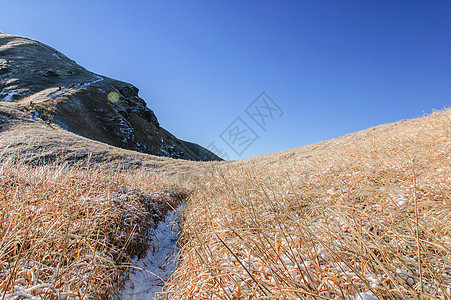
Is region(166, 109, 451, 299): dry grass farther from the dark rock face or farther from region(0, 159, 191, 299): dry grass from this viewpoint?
the dark rock face

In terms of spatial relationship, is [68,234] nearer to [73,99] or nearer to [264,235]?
[264,235]

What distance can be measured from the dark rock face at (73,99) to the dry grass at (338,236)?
37850 mm

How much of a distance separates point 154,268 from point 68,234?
91.9 inches

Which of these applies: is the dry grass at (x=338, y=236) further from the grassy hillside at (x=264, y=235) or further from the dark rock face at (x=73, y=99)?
the dark rock face at (x=73, y=99)

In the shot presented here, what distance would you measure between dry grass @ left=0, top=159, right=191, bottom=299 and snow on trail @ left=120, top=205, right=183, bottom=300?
0.80ft

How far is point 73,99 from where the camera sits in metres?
42.7

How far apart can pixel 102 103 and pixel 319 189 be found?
58465 mm

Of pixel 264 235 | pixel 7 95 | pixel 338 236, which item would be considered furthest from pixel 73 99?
pixel 338 236

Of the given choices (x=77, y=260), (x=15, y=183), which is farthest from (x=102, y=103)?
(x=77, y=260)

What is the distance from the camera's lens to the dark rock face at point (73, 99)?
3666cm

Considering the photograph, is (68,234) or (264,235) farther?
(68,234)

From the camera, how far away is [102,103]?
50156 mm

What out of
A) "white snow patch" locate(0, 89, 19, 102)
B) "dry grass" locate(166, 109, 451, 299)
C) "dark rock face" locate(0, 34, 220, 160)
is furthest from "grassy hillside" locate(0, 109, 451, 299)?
"white snow patch" locate(0, 89, 19, 102)

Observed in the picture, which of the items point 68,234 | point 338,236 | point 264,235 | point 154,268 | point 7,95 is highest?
point 338,236
